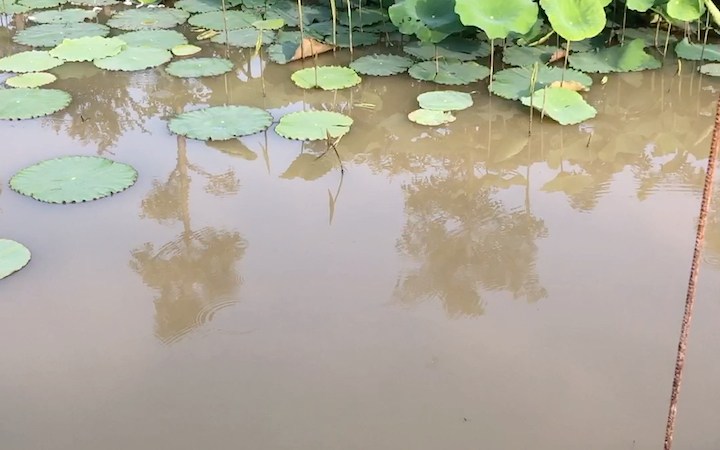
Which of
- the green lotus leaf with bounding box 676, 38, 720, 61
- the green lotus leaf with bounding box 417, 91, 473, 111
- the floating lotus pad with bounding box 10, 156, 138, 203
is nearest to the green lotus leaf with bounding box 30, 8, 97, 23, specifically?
the floating lotus pad with bounding box 10, 156, 138, 203

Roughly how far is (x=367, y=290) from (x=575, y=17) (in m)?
2.49

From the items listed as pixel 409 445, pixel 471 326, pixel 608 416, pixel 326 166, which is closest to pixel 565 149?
pixel 326 166

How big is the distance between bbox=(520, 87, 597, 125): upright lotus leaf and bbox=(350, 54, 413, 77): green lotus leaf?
93 centimetres

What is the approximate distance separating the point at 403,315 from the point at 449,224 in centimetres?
68

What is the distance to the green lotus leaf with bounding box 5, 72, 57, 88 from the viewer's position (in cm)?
413

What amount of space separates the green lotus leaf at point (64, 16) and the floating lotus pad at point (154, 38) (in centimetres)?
62

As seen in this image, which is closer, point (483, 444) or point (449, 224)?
point (483, 444)

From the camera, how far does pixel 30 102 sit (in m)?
3.88

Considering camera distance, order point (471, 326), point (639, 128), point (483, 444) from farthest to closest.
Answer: point (639, 128), point (471, 326), point (483, 444)

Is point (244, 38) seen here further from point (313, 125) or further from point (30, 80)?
point (313, 125)

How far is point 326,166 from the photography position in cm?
338

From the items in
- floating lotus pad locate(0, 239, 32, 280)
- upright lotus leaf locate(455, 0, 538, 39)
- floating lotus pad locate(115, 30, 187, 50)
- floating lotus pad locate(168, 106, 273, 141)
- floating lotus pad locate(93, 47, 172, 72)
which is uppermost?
upright lotus leaf locate(455, 0, 538, 39)

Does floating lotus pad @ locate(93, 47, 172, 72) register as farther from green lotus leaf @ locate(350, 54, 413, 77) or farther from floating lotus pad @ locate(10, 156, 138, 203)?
floating lotus pad @ locate(10, 156, 138, 203)

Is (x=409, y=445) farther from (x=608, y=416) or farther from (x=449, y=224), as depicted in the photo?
(x=449, y=224)
